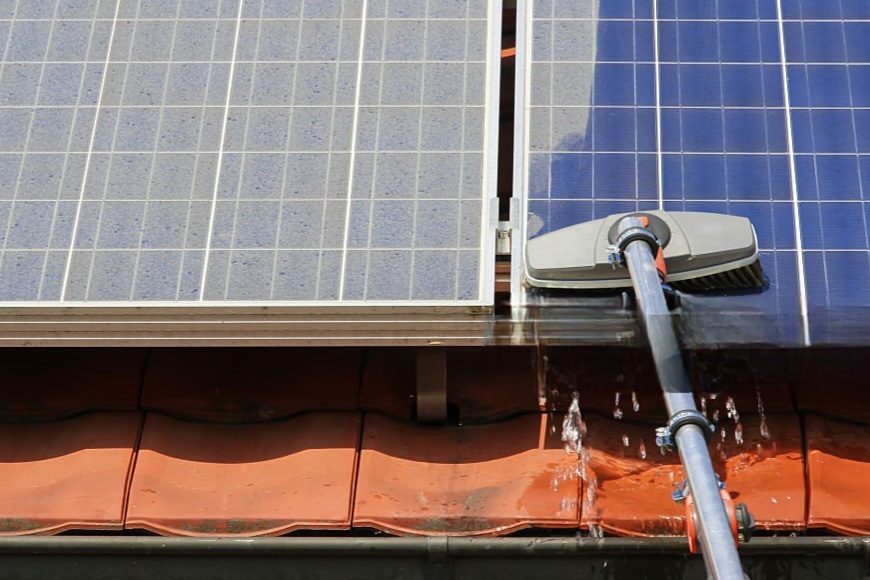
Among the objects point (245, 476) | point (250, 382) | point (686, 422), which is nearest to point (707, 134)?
point (250, 382)

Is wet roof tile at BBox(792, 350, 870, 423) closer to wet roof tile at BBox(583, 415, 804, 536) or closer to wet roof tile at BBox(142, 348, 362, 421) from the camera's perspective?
wet roof tile at BBox(583, 415, 804, 536)

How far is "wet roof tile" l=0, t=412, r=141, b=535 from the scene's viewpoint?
7.15m

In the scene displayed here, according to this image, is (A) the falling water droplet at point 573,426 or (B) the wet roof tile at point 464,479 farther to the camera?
(A) the falling water droplet at point 573,426

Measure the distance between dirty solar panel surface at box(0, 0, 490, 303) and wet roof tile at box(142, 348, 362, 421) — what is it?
61cm

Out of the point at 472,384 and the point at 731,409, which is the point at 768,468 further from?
the point at 472,384

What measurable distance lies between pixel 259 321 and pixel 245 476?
83cm

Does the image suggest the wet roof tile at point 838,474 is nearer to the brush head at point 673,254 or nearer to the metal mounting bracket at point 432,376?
the brush head at point 673,254

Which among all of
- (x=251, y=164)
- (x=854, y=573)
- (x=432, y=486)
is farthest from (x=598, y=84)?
(x=854, y=573)

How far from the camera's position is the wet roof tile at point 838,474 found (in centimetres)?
681

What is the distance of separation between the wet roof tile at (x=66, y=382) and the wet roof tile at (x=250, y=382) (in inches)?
4.8

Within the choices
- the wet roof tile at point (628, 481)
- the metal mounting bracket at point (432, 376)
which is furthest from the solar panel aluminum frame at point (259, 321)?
the wet roof tile at point (628, 481)

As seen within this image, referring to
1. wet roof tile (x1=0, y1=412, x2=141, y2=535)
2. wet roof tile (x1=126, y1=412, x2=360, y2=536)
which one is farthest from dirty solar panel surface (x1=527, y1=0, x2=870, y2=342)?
wet roof tile (x1=0, y1=412, x2=141, y2=535)

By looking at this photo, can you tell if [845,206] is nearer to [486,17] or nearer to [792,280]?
[792,280]

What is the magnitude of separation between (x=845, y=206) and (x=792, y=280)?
0.59 m
